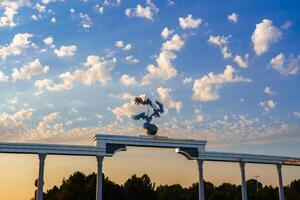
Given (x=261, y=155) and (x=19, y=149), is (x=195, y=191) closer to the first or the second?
(x=261, y=155)

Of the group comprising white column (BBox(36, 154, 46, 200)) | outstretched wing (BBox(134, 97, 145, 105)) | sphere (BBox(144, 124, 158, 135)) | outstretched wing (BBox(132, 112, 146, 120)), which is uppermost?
outstretched wing (BBox(134, 97, 145, 105))

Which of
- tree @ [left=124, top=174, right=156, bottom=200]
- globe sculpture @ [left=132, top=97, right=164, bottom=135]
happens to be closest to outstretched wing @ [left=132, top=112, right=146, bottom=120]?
globe sculpture @ [left=132, top=97, right=164, bottom=135]

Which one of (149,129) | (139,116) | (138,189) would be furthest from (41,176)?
(138,189)

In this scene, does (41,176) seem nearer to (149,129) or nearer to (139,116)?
(139,116)

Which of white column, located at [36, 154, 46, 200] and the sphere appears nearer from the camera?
white column, located at [36, 154, 46, 200]

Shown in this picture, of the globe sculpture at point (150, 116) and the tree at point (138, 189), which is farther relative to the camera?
the tree at point (138, 189)

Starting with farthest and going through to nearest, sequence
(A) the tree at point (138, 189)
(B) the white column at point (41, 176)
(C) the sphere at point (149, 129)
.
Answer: (A) the tree at point (138, 189) → (C) the sphere at point (149, 129) → (B) the white column at point (41, 176)

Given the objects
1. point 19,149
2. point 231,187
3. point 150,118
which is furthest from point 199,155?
point 231,187

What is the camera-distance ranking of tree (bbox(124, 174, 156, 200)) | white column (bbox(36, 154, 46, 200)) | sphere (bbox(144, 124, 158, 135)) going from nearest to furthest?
white column (bbox(36, 154, 46, 200)) → sphere (bbox(144, 124, 158, 135)) → tree (bbox(124, 174, 156, 200))

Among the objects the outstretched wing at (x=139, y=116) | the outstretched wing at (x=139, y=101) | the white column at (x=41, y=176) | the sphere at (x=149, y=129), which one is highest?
the outstretched wing at (x=139, y=101)

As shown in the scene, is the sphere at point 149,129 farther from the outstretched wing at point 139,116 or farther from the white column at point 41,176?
the white column at point 41,176

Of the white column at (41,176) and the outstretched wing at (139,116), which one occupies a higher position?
the outstretched wing at (139,116)

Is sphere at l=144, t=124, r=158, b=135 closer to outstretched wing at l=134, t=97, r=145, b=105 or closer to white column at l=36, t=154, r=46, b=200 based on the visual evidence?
outstretched wing at l=134, t=97, r=145, b=105

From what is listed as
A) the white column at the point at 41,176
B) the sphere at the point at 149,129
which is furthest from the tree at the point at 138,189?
the white column at the point at 41,176
